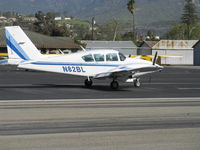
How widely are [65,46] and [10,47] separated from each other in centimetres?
6167

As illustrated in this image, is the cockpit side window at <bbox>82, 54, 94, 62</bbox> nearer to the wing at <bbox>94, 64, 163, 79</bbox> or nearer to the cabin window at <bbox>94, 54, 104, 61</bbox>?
the cabin window at <bbox>94, 54, 104, 61</bbox>

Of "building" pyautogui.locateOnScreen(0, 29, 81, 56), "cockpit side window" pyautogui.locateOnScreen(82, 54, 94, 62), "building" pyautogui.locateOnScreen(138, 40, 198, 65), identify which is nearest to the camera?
"cockpit side window" pyautogui.locateOnScreen(82, 54, 94, 62)

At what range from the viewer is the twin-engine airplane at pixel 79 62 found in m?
22.3

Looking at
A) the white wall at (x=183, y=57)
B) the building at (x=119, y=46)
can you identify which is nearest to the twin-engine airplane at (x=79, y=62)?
the white wall at (x=183, y=57)

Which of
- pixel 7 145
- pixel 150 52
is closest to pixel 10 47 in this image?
pixel 7 145

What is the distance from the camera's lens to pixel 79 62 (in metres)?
23.0

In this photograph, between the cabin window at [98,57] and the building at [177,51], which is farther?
the building at [177,51]

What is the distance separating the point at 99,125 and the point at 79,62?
11392mm

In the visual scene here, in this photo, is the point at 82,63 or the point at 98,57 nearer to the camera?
the point at 82,63

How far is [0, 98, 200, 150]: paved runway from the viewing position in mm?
9562

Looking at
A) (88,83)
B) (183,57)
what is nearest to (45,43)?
(183,57)

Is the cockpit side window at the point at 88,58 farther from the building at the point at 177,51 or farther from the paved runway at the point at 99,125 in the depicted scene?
the building at the point at 177,51

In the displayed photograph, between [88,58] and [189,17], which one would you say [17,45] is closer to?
[88,58]

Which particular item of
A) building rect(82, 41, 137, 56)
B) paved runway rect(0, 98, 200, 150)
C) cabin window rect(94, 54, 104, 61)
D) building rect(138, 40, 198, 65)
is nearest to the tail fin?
cabin window rect(94, 54, 104, 61)
